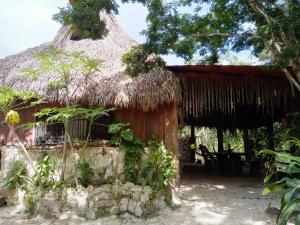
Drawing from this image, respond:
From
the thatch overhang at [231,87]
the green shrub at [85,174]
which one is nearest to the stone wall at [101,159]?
the green shrub at [85,174]

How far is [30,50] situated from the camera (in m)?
7.92

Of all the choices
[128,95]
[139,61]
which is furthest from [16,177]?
[139,61]

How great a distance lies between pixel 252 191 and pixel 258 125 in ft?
16.3

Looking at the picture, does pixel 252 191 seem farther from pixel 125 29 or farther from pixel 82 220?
pixel 125 29

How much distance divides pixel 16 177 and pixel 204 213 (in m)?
3.60

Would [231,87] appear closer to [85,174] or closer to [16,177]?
[85,174]

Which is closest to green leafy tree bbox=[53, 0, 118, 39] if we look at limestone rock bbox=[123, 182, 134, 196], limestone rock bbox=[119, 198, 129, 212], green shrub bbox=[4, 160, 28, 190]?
limestone rock bbox=[123, 182, 134, 196]

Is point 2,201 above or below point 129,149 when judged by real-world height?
below

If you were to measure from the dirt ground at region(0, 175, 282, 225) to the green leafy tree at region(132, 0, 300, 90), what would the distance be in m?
2.21

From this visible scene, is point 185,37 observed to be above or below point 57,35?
below

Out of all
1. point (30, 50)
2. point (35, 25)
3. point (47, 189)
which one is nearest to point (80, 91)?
point (47, 189)

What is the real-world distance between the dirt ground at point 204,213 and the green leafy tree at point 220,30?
221cm

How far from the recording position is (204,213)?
4719mm

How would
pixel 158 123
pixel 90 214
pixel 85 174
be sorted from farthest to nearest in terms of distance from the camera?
pixel 158 123 → pixel 85 174 → pixel 90 214
